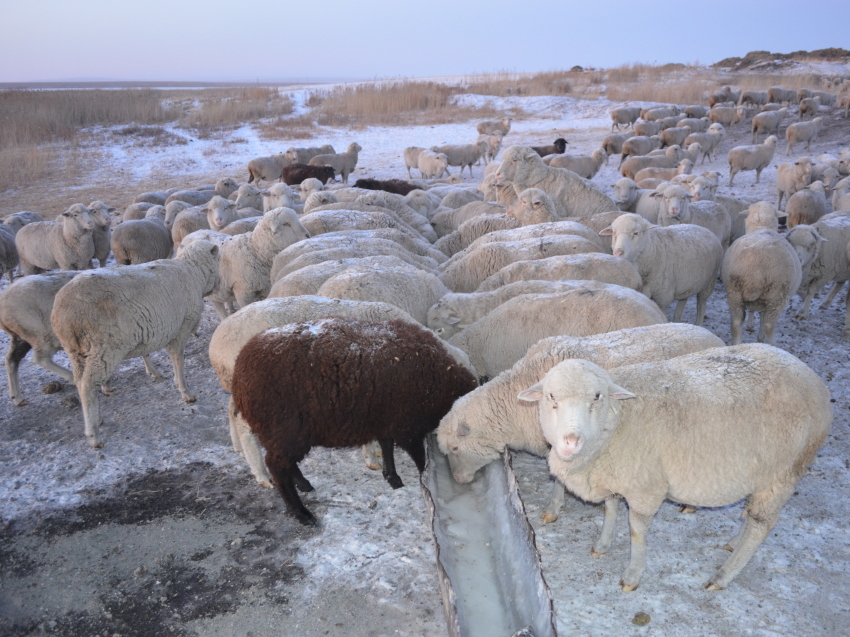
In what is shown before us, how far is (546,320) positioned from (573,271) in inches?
44.7

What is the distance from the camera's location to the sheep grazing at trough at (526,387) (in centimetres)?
377

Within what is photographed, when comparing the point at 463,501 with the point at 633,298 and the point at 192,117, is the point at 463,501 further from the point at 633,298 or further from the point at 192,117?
the point at 192,117

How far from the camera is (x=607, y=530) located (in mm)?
3492

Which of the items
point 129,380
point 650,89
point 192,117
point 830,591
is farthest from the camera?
point 650,89

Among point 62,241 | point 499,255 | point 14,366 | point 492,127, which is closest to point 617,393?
point 499,255

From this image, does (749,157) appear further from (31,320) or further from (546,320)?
(31,320)

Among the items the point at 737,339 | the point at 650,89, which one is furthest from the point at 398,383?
the point at 650,89

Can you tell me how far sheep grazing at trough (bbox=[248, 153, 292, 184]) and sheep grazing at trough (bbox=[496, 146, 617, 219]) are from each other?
33.5ft

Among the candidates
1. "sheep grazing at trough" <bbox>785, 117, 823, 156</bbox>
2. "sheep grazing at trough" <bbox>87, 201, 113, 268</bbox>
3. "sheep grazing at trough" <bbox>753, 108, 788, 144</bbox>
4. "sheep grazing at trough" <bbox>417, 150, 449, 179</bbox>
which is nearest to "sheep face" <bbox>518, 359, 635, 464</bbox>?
"sheep grazing at trough" <bbox>87, 201, 113, 268</bbox>

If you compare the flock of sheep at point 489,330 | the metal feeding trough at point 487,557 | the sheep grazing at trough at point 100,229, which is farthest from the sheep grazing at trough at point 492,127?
the metal feeding trough at point 487,557

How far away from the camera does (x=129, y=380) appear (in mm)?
6062

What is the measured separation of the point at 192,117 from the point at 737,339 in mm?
27908

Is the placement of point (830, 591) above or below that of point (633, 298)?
below

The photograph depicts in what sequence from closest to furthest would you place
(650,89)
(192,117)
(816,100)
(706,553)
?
1. (706,553)
2. (816,100)
3. (192,117)
4. (650,89)
